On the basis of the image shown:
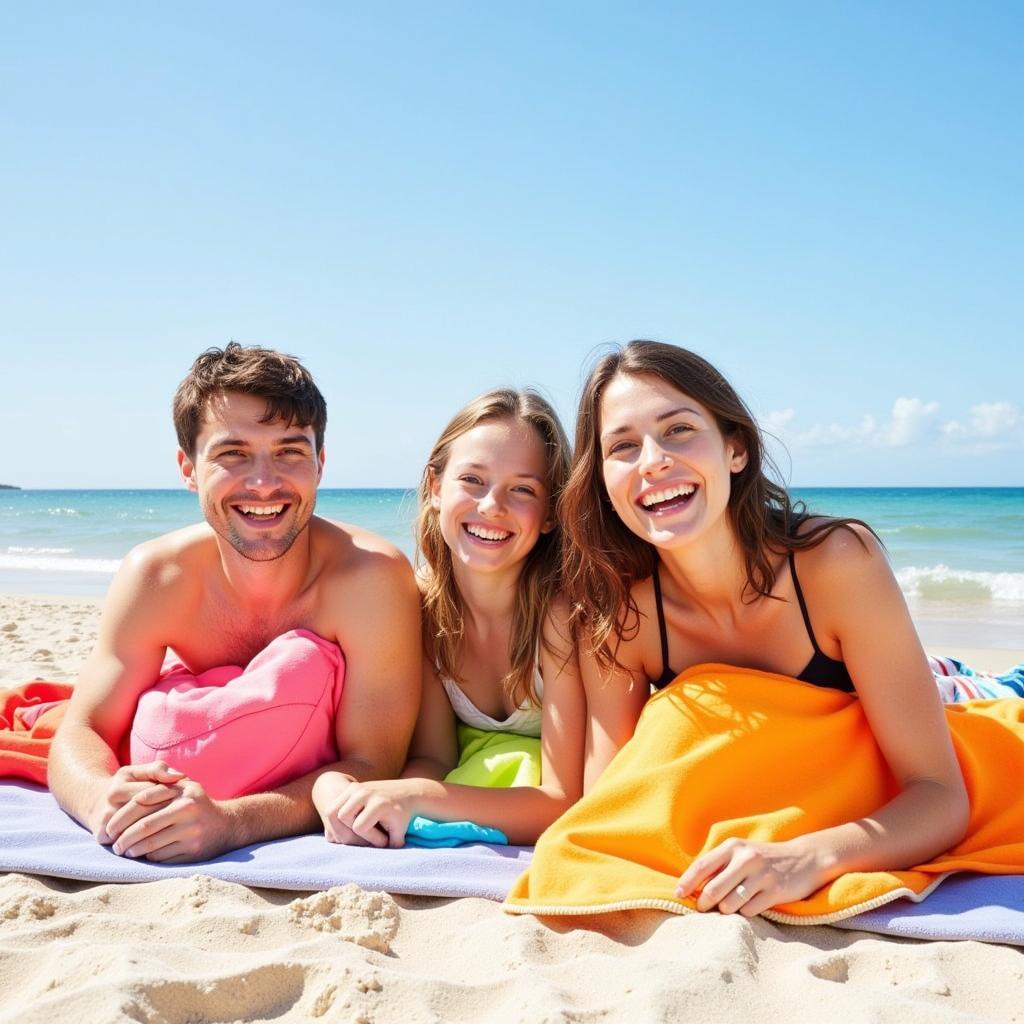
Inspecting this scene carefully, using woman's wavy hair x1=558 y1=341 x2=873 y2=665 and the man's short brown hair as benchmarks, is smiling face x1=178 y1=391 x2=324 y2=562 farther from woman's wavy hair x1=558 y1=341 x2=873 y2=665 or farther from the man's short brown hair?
woman's wavy hair x1=558 y1=341 x2=873 y2=665

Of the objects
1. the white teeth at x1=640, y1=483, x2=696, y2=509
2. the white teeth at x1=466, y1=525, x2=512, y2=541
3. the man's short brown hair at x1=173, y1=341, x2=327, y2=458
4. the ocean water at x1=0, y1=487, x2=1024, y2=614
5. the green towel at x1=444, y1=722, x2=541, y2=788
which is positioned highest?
the man's short brown hair at x1=173, y1=341, x2=327, y2=458

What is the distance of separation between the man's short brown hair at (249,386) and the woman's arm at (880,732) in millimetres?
2024

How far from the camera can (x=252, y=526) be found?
12.5ft

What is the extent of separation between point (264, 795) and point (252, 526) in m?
1.03

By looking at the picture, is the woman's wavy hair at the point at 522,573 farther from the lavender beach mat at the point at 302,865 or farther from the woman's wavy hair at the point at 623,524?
the lavender beach mat at the point at 302,865

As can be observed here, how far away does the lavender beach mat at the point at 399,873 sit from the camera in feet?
8.52

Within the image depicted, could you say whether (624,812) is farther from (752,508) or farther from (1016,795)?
(1016,795)

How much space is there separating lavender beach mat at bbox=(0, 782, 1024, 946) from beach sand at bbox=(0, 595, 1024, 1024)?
0.06 m

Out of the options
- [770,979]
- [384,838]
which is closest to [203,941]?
[384,838]

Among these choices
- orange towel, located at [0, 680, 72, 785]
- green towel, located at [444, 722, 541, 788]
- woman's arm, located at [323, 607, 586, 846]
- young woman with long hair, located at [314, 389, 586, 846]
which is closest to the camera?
woman's arm, located at [323, 607, 586, 846]

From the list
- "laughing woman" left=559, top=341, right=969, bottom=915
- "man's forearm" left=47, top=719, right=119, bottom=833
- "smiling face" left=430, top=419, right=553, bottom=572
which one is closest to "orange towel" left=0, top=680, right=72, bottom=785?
"man's forearm" left=47, top=719, right=119, bottom=833

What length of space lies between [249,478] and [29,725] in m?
1.76

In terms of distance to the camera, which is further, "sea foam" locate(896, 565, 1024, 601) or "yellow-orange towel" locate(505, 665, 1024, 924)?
"sea foam" locate(896, 565, 1024, 601)

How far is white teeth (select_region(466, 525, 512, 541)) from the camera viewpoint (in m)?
3.70
